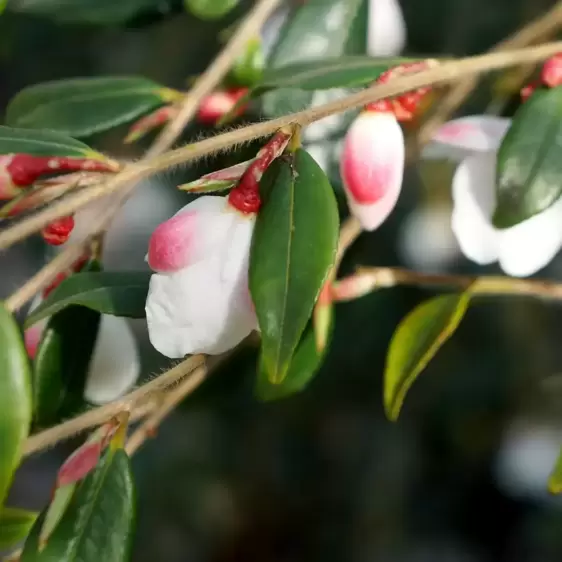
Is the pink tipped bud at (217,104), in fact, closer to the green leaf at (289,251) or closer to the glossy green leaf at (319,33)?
the glossy green leaf at (319,33)

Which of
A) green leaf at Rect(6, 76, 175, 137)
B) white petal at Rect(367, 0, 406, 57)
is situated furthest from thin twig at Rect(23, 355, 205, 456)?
white petal at Rect(367, 0, 406, 57)

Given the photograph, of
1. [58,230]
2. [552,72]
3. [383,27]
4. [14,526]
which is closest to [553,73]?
[552,72]

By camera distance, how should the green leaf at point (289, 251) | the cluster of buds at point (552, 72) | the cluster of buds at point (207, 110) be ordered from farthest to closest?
the cluster of buds at point (207, 110) < the cluster of buds at point (552, 72) < the green leaf at point (289, 251)

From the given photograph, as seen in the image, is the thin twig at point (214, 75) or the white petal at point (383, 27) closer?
the thin twig at point (214, 75)

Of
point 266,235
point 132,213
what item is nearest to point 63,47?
point 132,213

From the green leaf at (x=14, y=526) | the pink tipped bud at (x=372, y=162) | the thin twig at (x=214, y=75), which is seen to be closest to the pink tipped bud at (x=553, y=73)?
the pink tipped bud at (x=372, y=162)


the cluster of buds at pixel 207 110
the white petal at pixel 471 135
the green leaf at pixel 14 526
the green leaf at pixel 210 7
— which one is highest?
the green leaf at pixel 210 7

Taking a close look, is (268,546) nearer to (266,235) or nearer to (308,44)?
(308,44)

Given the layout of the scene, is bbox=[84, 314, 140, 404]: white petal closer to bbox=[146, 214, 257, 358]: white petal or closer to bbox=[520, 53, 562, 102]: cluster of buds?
bbox=[146, 214, 257, 358]: white petal
